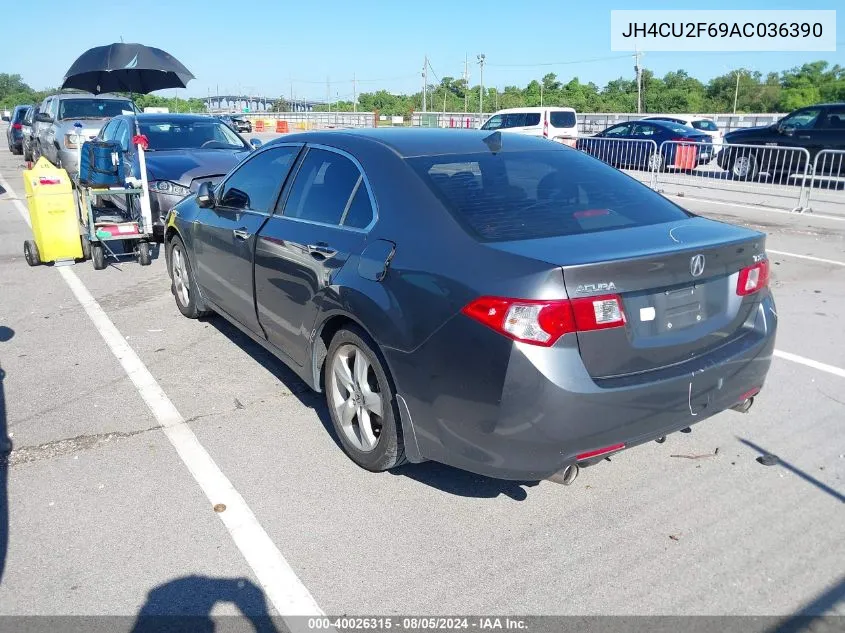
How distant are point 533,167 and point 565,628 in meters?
2.32

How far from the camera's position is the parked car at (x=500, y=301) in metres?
2.78

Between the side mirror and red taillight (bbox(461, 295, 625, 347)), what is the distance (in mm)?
3193

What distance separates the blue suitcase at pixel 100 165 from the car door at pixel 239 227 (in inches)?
157

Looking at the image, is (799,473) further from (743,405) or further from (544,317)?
(544,317)

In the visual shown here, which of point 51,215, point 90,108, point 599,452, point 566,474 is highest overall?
point 90,108

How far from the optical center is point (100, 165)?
8781 millimetres

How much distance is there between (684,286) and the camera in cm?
303

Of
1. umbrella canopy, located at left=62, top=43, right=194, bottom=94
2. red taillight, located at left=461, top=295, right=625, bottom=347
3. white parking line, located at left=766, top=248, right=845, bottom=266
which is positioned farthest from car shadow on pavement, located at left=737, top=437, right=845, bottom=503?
umbrella canopy, located at left=62, top=43, right=194, bottom=94

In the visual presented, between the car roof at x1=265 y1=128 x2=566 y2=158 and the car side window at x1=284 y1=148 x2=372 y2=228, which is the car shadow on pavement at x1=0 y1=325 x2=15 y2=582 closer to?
the car side window at x1=284 y1=148 x2=372 y2=228

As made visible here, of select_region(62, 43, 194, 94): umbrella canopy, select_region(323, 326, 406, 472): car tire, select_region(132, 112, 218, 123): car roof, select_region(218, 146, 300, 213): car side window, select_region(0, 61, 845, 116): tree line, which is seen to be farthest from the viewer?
select_region(0, 61, 845, 116): tree line

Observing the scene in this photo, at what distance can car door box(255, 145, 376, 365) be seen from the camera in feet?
12.1

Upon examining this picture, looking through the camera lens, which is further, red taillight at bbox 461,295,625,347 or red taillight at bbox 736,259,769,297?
red taillight at bbox 736,259,769,297

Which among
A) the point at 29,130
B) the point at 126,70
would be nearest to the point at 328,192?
the point at 126,70

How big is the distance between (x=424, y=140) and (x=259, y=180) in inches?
55.8
